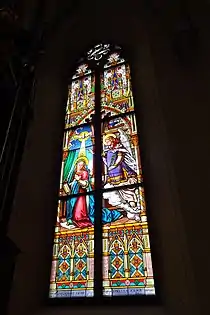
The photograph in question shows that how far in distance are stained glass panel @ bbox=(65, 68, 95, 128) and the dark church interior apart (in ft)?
0.41

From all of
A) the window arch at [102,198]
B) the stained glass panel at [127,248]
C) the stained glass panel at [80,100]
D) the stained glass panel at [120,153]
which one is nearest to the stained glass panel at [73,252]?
the window arch at [102,198]

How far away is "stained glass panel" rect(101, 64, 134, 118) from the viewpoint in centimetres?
313

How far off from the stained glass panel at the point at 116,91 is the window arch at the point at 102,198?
1 cm

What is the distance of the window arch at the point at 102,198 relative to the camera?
218 cm

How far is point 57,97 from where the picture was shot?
11.9ft

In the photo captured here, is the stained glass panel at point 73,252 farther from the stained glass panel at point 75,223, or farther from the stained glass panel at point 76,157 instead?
the stained glass panel at point 76,157

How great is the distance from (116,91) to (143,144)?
912 millimetres

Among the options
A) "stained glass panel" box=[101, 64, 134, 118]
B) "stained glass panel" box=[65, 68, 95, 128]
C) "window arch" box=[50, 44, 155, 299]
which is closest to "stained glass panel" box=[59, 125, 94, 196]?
"window arch" box=[50, 44, 155, 299]

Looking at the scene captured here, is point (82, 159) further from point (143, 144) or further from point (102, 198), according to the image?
point (143, 144)
